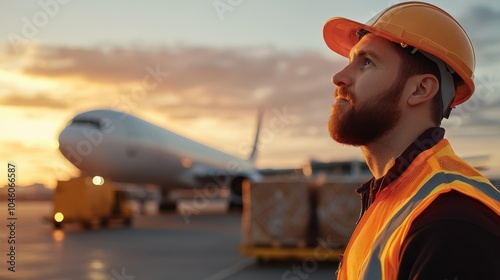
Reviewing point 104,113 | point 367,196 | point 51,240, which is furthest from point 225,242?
point 367,196

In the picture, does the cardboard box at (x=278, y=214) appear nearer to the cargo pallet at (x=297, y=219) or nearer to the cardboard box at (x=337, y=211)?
the cargo pallet at (x=297, y=219)

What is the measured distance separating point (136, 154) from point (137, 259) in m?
11.5

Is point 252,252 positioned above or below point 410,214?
below

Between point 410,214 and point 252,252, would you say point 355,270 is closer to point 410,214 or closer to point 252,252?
point 410,214

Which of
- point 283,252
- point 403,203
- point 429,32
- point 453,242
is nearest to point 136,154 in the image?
point 283,252

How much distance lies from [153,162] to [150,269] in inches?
554

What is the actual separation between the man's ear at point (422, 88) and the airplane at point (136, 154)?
20.6 metres

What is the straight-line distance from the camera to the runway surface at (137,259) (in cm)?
994

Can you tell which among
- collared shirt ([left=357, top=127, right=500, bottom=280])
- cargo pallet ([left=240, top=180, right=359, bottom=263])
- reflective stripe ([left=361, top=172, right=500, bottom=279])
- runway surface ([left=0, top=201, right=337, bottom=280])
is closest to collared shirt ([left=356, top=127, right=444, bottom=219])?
reflective stripe ([left=361, top=172, right=500, bottom=279])

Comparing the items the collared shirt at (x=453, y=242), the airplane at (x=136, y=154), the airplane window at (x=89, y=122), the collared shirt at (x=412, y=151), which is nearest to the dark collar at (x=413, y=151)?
the collared shirt at (x=412, y=151)

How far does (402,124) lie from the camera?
5.28 ft

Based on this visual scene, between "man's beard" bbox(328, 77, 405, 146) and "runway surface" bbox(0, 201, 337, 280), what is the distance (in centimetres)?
623

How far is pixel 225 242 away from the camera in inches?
623

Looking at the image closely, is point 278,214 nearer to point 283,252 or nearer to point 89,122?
point 283,252
